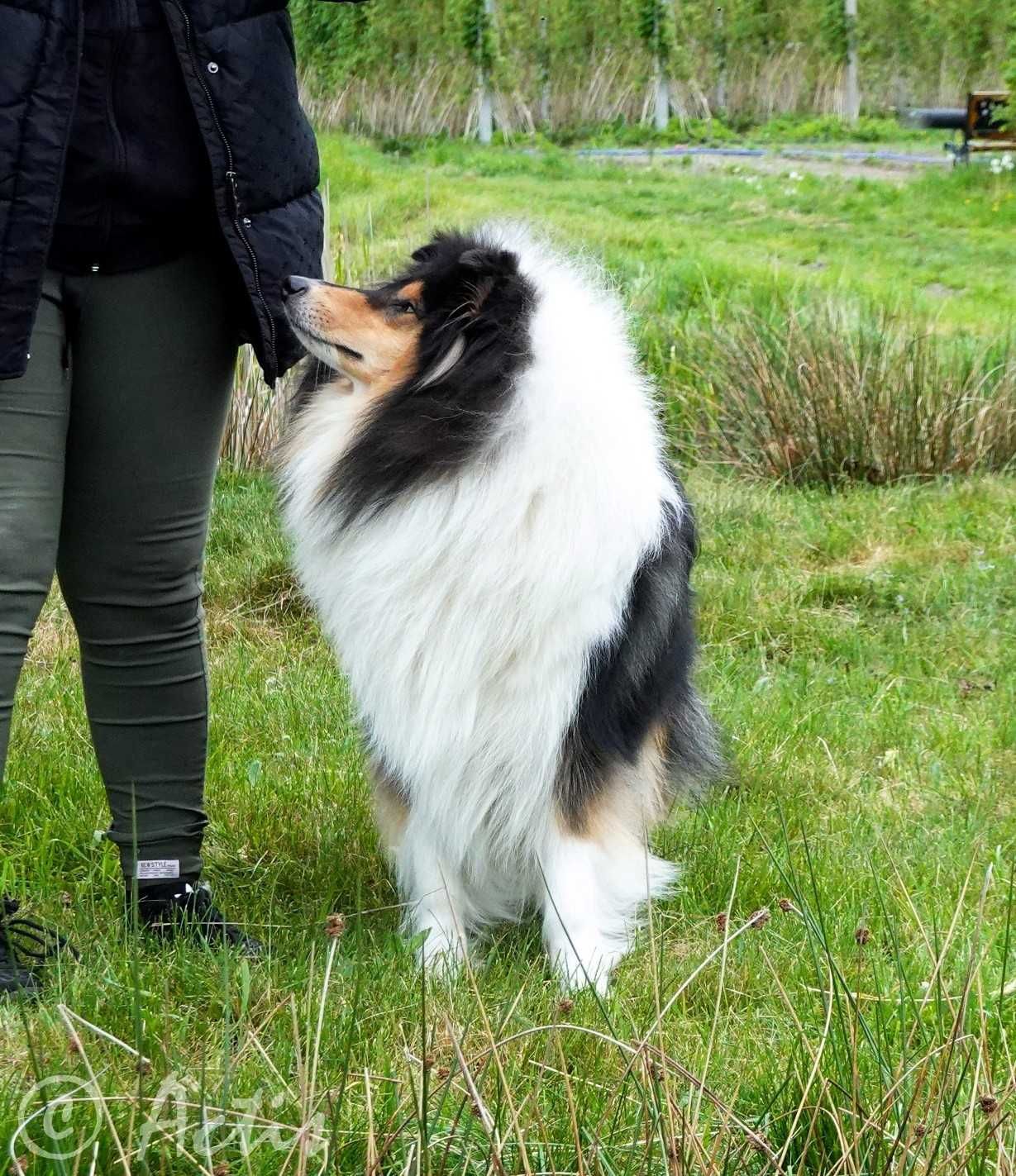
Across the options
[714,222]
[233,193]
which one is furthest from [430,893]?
[714,222]

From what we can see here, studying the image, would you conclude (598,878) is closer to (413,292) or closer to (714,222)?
(413,292)

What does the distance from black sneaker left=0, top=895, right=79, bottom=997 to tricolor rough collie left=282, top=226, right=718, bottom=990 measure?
0.69 m

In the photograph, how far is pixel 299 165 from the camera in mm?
2307

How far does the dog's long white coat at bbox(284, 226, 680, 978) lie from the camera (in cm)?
247

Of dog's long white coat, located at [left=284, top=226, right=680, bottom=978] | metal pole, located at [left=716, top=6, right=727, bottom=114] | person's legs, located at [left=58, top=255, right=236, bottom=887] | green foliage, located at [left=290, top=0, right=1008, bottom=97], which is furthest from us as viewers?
metal pole, located at [left=716, top=6, right=727, bottom=114]

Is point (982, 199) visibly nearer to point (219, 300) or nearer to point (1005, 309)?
point (1005, 309)

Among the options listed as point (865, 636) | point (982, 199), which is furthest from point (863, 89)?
point (865, 636)

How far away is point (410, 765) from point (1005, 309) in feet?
30.2

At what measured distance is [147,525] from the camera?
A: 232 centimetres

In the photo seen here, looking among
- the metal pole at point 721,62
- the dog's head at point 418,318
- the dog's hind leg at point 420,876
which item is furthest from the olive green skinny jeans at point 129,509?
the metal pole at point 721,62

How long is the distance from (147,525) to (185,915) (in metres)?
0.78

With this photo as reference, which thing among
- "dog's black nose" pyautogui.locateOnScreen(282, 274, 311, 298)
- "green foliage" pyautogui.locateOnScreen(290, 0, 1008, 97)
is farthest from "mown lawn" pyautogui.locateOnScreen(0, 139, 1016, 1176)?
"green foliage" pyautogui.locateOnScreen(290, 0, 1008, 97)

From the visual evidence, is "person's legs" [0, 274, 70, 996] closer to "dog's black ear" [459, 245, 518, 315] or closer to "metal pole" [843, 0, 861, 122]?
"dog's black ear" [459, 245, 518, 315]

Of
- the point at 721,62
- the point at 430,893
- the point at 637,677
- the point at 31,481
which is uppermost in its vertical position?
the point at 721,62
